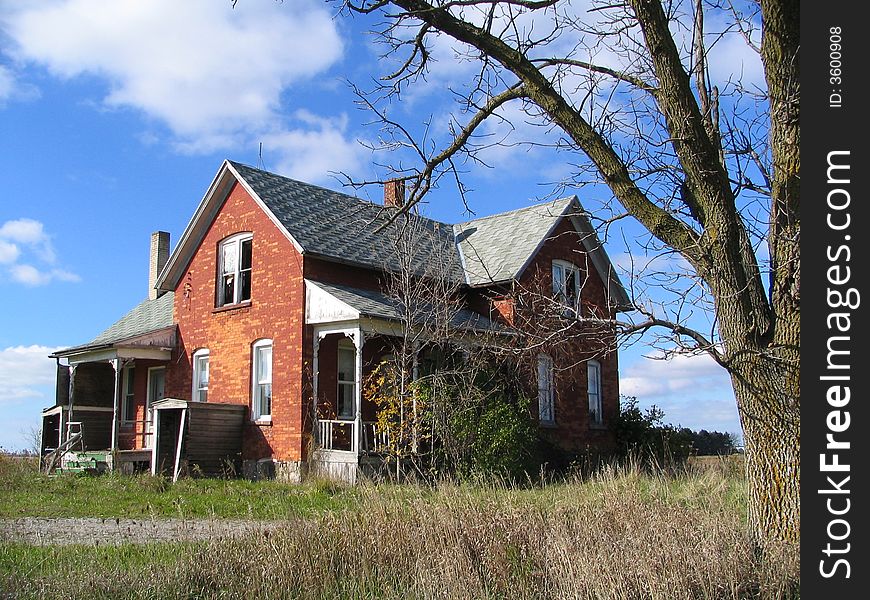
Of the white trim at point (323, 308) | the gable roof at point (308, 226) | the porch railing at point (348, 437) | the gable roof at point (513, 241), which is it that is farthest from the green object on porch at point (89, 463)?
the gable roof at point (513, 241)

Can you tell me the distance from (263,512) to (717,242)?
789 cm

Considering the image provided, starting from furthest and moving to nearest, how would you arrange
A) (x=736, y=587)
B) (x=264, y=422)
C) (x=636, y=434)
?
(x=636, y=434) → (x=264, y=422) → (x=736, y=587)

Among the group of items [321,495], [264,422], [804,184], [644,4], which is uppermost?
[644,4]

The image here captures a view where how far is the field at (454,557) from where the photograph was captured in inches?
259

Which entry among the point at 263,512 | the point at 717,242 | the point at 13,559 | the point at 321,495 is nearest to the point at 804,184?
the point at 717,242

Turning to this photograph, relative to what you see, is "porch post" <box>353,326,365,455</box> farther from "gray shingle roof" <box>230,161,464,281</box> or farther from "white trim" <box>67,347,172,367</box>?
"white trim" <box>67,347,172,367</box>

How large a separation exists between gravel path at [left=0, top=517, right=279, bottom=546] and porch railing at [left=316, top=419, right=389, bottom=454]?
21.0 feet

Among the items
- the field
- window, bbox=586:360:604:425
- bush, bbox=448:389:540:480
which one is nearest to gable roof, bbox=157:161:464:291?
bush, bbox=448:389:540:480

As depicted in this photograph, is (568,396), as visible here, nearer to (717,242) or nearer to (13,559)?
(717,242)

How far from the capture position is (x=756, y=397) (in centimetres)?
791

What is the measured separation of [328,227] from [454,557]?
1563cm

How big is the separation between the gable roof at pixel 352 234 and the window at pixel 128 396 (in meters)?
Result: 3.57

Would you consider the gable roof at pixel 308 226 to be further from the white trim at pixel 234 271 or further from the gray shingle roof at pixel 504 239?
the white trim at pixel 234 271

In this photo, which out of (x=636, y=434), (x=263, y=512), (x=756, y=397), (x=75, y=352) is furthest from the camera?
(x=636, y=434)
